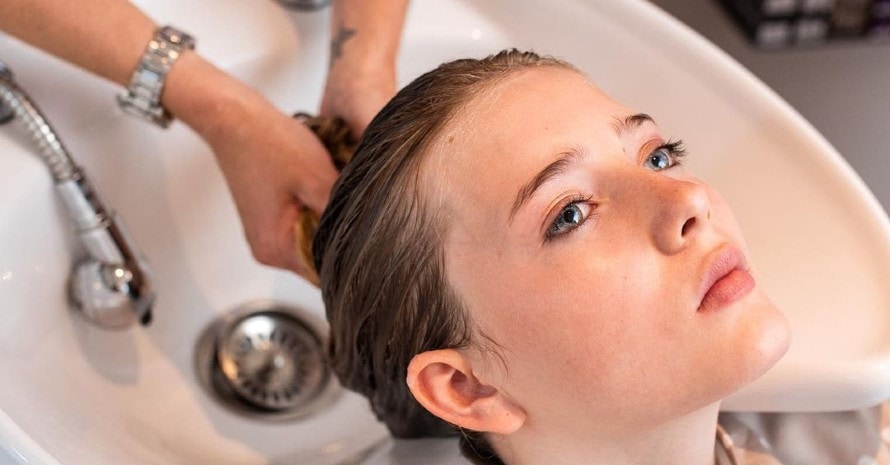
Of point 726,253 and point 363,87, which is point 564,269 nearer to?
point 726,253

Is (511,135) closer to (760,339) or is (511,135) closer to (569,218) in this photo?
(569,218)

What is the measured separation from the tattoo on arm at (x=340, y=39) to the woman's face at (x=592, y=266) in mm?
233

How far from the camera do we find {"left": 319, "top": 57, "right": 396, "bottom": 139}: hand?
2.36 feet

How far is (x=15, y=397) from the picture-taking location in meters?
0.57

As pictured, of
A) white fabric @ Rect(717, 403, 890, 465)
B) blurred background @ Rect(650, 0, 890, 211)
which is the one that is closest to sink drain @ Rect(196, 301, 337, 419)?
white fabric @ Rect(717, 403, 890, 465)

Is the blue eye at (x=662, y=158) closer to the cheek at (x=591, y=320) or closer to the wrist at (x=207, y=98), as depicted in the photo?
the cheek at (x=591, y=320)

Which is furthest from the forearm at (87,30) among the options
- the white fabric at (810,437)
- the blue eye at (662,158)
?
the white fabric at (810,437)

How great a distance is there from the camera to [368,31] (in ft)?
2.41

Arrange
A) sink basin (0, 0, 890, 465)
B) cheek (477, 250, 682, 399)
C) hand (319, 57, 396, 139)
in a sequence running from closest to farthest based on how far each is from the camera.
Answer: cheek (477, 250, 682, 399)
sink basin (0, 0, 890, 465)
hand (319, 57, 396, 139)

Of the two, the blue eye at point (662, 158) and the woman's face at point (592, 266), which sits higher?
the blue eye at point (662, 158)

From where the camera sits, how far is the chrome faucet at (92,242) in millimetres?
624

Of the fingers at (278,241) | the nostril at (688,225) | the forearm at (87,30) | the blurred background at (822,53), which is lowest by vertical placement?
the fingers at (278,241)

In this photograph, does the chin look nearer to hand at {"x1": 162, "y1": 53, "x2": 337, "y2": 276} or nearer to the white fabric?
the white fabric

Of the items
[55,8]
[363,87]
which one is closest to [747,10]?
[363,87]
